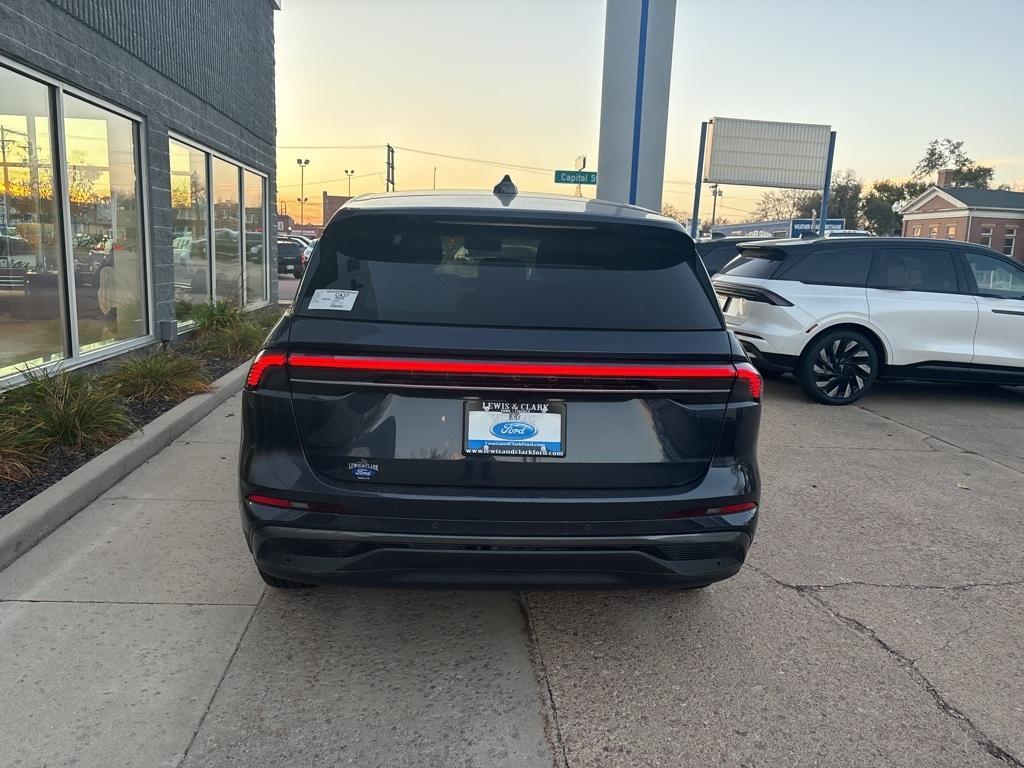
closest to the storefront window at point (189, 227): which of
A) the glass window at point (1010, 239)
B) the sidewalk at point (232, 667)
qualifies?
the sidewalk at point (232, 667)

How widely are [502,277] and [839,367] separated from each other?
21.2 ft

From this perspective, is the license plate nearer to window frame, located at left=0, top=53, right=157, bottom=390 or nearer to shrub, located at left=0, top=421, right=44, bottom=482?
shrub, located at left=0, top=421, right=44, bottom=482

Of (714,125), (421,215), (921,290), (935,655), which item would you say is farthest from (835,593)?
(714,125)

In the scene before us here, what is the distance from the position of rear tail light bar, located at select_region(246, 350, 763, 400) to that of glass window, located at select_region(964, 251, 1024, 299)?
733 cm

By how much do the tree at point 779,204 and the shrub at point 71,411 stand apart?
87.4 m

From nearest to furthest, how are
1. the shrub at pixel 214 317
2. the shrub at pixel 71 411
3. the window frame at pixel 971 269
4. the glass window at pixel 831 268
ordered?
the shrub at pixel 71 411, the glass window at pixel 831 268, the window frame at pixel 971 269, the shrub at pixel 214 317

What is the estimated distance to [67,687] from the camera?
280 cm

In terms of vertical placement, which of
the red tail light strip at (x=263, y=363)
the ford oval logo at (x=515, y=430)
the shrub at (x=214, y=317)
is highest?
the red tail light strip at (x=263, y=363)

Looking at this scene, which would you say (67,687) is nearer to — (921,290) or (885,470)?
(885,470)

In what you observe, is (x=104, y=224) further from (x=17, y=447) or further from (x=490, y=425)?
(x=490, y=425)

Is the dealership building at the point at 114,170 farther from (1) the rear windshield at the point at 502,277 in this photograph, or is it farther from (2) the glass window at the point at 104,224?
(1) the rear windshield at the point at 502,277

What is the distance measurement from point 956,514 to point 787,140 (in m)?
28.5

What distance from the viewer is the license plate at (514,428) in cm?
265

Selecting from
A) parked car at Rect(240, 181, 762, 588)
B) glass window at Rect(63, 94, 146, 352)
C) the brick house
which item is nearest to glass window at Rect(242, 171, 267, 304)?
glass window at Rect(63, 94, 146, 352)
